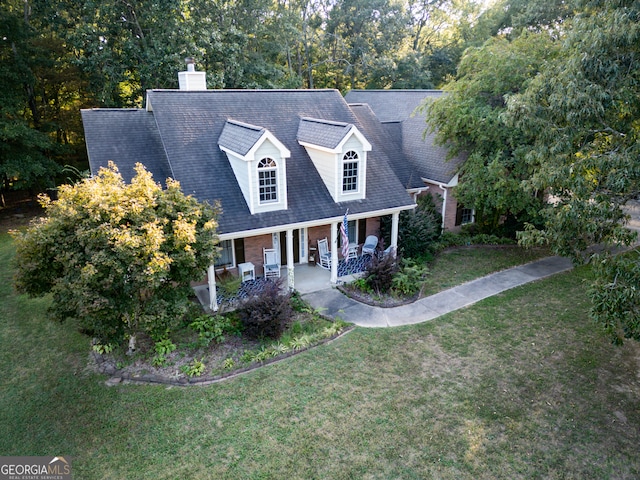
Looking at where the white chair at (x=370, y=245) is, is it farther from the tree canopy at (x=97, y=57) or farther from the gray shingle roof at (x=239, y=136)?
the tree canopy at (x=97, y=57)

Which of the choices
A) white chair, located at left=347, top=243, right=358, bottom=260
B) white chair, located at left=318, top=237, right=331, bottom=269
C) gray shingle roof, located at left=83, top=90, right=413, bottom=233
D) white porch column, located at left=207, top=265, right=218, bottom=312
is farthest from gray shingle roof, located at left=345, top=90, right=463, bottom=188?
white porch column, located at left=207, top=265, right=218, bottom=312

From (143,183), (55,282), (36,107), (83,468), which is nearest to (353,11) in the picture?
(36,107)

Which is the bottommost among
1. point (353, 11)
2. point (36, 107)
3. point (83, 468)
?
point (83, 468)

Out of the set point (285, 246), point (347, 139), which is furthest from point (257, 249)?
point (347, 139)

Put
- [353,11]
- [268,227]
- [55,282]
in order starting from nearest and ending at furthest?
[55,282], [268,227], [353,11]

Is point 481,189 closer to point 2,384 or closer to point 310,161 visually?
point 310,161

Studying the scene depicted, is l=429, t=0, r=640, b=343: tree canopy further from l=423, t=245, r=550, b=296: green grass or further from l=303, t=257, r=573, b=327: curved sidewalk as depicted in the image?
l=423, t=245, r=550, b=296: green grass

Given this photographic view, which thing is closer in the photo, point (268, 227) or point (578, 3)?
point (578, 3)

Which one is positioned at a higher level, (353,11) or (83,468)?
(353,11)

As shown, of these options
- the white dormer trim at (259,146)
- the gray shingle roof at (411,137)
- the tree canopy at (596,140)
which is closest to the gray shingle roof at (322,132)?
the white dormer trim at (259,146)
